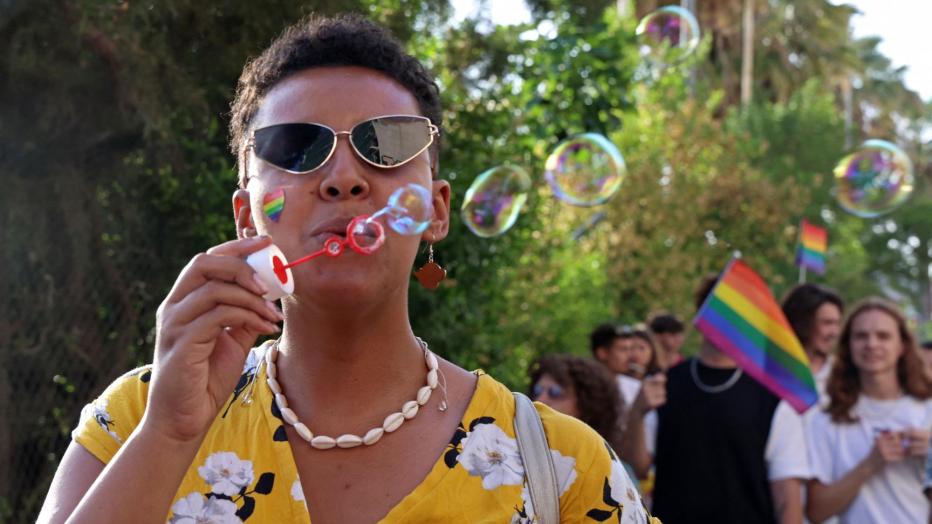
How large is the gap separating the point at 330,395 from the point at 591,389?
131 inches

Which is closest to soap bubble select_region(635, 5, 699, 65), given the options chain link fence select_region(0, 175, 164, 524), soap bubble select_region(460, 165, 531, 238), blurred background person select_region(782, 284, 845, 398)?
blurred background person select_region(782, 284, 845, 398)

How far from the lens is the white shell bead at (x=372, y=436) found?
6.59 feet

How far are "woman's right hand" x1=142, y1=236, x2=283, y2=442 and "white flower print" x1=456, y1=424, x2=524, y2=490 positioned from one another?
0.43m

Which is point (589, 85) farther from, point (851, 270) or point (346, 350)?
point (851, 270)

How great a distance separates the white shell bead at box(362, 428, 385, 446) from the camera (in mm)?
2010

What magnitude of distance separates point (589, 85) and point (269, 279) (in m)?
6.11

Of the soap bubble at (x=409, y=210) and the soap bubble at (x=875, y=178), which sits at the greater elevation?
the soap bubble at (x=875, y=178)

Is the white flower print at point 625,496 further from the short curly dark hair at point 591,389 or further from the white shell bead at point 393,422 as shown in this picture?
the short curly dark hair at point 591,389

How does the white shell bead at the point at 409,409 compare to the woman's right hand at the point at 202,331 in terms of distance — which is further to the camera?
the white shell bead at the point at 409,409

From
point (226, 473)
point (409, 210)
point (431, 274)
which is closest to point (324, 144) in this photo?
point (409, 210)

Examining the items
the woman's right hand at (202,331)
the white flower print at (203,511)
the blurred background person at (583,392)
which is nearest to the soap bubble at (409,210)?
the woman's right hand at (202,331)

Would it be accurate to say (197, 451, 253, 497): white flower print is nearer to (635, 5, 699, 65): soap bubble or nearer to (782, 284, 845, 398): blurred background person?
(782, 284, 845, 398): blurred background person

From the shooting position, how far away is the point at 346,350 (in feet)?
6.78

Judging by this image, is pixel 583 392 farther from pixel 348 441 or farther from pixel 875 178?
pixel 875 178
